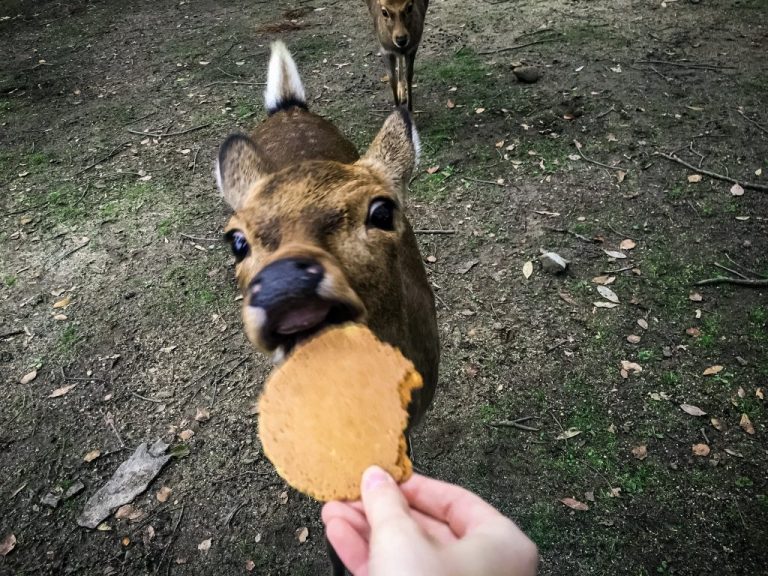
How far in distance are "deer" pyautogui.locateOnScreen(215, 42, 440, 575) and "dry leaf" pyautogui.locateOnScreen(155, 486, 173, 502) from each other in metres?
1.42

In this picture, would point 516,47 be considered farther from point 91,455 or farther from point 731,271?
point 91,455

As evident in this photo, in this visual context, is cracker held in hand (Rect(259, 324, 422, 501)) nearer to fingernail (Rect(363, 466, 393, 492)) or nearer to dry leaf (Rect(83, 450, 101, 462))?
fingernail (Rect(363, 466, 393, 492))

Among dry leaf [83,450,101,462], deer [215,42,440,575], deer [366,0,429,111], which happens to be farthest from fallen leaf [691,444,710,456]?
deer [366,0,429,111]

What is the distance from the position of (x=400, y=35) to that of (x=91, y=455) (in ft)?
18.3

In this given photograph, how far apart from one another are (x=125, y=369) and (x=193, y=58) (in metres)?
6.51

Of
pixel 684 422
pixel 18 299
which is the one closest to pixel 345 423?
pixel 684 422

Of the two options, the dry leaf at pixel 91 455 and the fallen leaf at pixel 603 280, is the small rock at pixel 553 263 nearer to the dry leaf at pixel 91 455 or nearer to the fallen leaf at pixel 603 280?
the fallen leaf at pixel 603 280

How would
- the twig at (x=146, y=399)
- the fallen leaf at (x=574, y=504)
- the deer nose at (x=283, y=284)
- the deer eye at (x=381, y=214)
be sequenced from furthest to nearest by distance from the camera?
the twig at (x=146, y=399) → the fallen leaf at (x=574, y=504) → the deer eye at (x=381, y=214) → the deer nose at (x=283, y=284)

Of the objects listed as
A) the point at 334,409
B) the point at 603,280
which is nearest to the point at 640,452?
the point at 603,280

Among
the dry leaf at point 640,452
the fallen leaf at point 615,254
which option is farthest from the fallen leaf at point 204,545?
the fallen leaf at point 615,254

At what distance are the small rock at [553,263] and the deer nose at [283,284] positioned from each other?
3725 millimetres

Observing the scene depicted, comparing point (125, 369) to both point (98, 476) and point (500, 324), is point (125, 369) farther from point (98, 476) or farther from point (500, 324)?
point (500, 324)

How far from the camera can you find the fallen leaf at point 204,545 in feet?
11.8

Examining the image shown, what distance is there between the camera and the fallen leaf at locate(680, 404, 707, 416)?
389 cm
